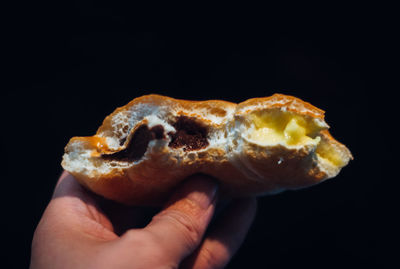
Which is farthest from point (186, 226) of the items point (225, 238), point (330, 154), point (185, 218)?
point (330, 154)

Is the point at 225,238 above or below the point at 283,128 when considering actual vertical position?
below

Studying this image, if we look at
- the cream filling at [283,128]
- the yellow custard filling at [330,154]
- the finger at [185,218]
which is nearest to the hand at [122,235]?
the finger at [185,218]

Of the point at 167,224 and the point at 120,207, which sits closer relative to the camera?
→ the point at 167,224

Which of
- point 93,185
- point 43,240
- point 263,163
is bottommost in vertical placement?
point 43,240

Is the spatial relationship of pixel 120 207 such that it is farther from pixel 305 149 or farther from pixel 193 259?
pixel 305 149

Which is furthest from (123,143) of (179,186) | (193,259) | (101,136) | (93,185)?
(193,259)

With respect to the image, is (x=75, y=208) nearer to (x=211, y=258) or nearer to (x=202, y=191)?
(x=202, y=191)

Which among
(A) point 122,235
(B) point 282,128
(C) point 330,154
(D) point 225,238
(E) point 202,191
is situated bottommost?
(D) point 225,238

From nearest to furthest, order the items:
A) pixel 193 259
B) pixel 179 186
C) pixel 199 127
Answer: pixel 199 127 → pixel 179 186 → pixel 193 259
